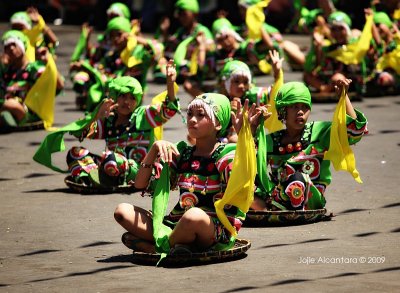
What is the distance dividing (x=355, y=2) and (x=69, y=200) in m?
12.1

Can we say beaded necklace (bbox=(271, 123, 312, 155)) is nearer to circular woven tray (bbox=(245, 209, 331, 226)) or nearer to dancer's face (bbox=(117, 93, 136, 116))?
circular woven tray (bbox=(245, 209, 331, 226))

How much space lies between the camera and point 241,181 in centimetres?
755

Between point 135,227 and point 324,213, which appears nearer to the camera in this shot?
point 135,227

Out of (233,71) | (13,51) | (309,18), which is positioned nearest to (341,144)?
(233,71)

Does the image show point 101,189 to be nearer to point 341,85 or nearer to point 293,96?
point 293,96

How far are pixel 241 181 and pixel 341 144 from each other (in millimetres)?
1380

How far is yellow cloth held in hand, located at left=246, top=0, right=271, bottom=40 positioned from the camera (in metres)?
14.7

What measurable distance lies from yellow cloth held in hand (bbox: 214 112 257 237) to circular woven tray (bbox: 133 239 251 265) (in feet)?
0.47

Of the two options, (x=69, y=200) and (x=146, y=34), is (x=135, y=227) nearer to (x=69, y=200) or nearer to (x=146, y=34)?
(x=69, y=200)

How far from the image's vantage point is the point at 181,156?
7.95 m

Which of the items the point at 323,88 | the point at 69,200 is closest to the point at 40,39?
the point at 323,88

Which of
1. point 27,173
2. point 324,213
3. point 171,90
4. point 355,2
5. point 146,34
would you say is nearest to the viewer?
point 324,213

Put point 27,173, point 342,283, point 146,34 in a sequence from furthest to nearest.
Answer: point 146,34 < point 27,173 < point 342,283

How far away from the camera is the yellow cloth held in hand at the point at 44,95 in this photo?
516 inches
